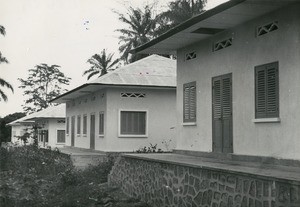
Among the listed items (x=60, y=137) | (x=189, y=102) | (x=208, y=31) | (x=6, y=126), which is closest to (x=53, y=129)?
(x=60, y=137)

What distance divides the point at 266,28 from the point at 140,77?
38.8 feet

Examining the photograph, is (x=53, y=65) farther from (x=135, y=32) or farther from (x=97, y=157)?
(x=97, y=157)

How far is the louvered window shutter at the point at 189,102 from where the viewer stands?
43.7 feet

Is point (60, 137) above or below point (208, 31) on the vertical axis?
below

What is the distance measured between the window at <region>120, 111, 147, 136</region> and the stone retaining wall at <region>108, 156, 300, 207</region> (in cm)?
752

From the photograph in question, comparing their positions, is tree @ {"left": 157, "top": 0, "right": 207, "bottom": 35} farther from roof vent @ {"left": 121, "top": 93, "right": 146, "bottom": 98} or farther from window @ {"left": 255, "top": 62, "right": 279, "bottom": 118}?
window @ {"left": 255, "top": 62, "right": 279, "bottom": 118}

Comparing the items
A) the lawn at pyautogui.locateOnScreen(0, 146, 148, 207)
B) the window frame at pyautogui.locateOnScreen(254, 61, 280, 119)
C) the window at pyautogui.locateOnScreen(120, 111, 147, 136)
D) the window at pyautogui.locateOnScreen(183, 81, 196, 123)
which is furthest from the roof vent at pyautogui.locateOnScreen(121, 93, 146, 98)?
the window frame at pyautogui.locateOnScreen(254, 61, 280, 119)

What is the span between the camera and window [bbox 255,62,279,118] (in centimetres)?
966

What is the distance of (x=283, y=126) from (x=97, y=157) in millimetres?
11001

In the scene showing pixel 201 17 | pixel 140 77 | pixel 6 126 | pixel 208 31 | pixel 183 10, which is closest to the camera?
pixel 201 17

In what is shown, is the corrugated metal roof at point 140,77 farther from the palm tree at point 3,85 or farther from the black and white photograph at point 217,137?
the palm tree at point 3,85

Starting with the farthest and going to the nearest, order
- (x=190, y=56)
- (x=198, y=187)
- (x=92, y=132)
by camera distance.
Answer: (x=92, y=132) → (x=190, y=56) → (x=198, y=187)

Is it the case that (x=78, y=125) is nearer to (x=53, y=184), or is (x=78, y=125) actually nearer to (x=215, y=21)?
(x=53, y=184)

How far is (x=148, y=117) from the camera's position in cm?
2116
